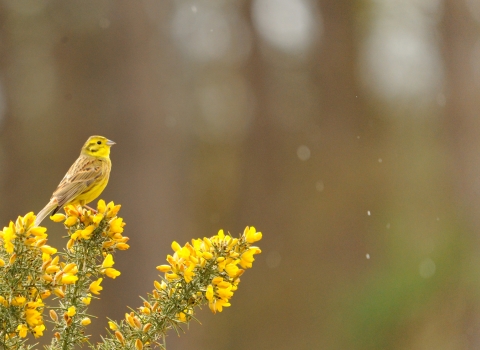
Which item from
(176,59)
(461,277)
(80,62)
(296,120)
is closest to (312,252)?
(296,120)

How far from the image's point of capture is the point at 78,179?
101 inches

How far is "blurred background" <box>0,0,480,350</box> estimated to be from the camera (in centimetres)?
620

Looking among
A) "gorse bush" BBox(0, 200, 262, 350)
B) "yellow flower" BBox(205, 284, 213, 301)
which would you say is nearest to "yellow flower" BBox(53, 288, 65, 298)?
"gorse bush" BBox(0, 200, 262, 350)

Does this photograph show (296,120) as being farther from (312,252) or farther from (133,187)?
(133,187)

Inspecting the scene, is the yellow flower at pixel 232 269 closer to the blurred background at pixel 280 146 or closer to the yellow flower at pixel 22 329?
the yellow flower at pixel 22 329

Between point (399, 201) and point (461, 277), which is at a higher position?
point (399, 201)

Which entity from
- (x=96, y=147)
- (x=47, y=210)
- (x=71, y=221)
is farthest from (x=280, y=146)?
(x=71, y=221)

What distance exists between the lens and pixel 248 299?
8.52 m

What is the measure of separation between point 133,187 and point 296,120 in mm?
3370

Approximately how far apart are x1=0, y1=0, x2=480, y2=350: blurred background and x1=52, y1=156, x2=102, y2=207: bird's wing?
3.02 m

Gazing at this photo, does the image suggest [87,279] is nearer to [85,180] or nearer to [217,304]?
[217,304]

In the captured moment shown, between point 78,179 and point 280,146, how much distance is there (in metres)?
6.16

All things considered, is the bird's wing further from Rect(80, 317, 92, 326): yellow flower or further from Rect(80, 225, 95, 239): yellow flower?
Rect(80, 317, 92, 326): yellow flower

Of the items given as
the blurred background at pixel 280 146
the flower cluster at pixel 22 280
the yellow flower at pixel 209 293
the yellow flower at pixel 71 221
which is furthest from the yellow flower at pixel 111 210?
the blurred background at pixel 280 146
